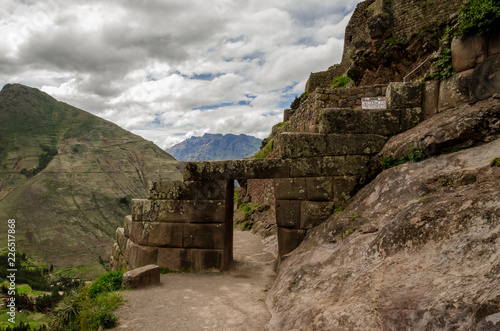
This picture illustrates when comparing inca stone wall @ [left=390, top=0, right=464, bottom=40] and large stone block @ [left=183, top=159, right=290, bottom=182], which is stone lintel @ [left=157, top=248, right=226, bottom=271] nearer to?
large stone block @ [left=183, top=159, right=290, bottom=182]

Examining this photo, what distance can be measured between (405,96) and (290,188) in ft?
11.8

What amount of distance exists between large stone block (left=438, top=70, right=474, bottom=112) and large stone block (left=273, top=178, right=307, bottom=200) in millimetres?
3611

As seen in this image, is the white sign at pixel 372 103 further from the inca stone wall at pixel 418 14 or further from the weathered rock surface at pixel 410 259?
the inca stone wall at pixel 418 14

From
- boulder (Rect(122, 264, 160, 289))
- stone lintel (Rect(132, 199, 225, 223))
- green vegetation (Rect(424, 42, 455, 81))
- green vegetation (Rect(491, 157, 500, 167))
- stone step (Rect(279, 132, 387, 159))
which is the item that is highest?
green vegetation (Rect(424, 42, 455, 81))

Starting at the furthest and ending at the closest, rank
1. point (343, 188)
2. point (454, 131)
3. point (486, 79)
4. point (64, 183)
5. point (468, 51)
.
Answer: point (64, 183) → point (343, 188) → point (468, 51) → point (486, 79) → point (454, 131)

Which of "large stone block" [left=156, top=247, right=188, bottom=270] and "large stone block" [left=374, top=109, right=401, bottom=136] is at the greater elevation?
"large stone block" [left=374, top=109, right=401, bottom=136]

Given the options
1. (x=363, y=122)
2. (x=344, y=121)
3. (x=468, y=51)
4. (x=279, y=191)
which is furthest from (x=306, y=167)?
(x=468, y=51)

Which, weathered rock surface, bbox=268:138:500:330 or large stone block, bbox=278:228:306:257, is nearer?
weathered rock surface, bbox=268:138:500:330

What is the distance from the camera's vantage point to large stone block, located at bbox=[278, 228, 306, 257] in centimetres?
725

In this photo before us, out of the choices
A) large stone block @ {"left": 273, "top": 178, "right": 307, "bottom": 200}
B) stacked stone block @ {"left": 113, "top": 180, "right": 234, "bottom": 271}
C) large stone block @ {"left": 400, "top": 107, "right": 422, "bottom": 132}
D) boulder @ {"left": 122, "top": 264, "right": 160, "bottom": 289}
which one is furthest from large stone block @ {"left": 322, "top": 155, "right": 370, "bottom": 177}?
boulder @ {"left": 122, "top": 264, "right": 160, "bottom": 289}

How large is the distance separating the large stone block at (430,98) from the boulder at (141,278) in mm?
7542

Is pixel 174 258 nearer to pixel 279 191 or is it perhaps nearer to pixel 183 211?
pixel 183 211

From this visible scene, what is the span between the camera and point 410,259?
145 inches

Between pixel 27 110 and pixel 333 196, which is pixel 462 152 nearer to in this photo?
pixel 333 196
